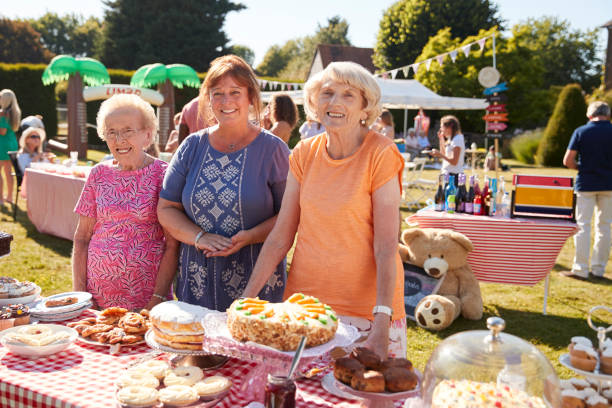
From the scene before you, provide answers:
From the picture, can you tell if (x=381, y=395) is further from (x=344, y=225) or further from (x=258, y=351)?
(x=344, y=225)

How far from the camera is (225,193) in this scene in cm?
240

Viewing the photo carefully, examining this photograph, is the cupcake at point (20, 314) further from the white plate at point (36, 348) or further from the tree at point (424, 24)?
the tree at point (424, 24)

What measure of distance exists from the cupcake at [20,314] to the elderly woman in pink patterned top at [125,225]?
0.43m

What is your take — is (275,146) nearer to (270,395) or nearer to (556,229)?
(270,395)

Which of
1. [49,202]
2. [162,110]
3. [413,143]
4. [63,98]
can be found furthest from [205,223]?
[63,98]

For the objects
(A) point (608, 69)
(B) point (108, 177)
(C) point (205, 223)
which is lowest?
(C) point (205, 223)

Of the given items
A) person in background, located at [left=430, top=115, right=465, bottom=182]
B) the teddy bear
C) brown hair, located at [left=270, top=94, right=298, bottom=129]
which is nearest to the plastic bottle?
the teddy bear

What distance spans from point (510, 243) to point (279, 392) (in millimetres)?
4363

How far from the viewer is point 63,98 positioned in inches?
1462

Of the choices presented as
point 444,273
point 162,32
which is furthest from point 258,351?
point 162,32

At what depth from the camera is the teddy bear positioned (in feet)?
16.3

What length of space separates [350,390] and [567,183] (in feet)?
→ 14.9

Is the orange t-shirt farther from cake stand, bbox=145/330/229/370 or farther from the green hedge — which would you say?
the green hedge

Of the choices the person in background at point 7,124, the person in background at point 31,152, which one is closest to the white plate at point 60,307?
the person in background at point 31,152
